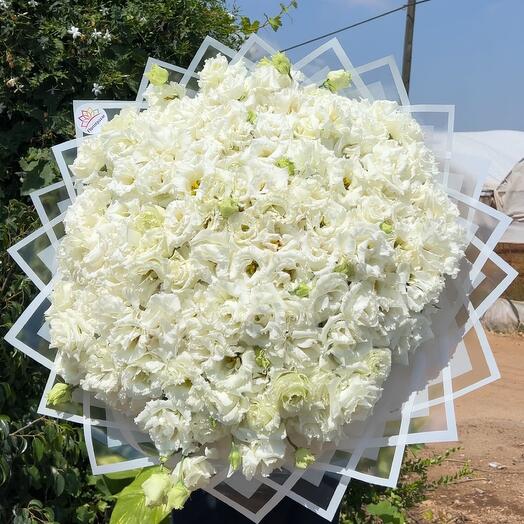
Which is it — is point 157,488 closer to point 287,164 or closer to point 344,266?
point 344,266

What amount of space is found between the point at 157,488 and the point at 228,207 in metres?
0.54

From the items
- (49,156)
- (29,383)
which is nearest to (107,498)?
(29,383)

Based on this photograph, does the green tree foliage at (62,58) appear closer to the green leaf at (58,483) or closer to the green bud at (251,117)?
the green leaf at (58,483)

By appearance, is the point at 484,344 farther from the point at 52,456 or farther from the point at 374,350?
the point at 52,456

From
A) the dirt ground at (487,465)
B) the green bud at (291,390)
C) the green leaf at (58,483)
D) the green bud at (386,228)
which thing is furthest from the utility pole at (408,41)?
the green bud at (291,390)

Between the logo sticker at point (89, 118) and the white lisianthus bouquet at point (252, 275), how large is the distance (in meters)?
0.27

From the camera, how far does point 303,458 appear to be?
132 cm

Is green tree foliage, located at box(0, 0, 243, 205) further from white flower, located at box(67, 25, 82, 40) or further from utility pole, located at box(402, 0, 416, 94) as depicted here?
utility pole, located at box(402, 0, 416, 94)

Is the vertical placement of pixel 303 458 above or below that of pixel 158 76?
below

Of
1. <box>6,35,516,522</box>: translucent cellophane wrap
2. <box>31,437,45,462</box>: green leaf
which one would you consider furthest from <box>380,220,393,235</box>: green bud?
<box>31,437,45,462</box>: green leaf

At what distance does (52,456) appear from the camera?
9.04ft

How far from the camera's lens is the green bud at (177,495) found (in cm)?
134

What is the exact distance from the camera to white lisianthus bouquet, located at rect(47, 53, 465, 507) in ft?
4.18

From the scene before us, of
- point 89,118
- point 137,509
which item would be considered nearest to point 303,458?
point 137,509
